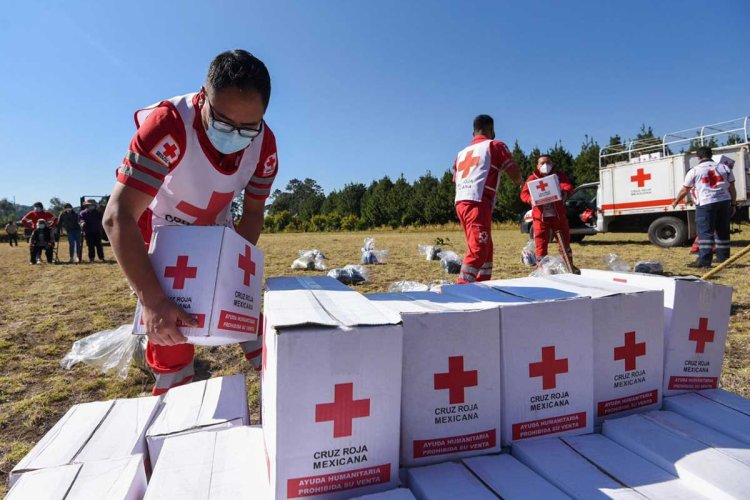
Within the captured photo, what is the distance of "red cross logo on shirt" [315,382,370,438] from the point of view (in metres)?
0.89

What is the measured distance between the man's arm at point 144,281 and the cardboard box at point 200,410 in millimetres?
263

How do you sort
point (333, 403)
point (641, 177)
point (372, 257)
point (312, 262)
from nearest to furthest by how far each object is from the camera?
point (333, 403) < point (312, 262) < point (372, 257) < point (641, 177)

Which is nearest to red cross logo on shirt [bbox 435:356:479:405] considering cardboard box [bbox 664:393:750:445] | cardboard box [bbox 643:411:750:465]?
cardboard box [bbox 643:411:750:465]

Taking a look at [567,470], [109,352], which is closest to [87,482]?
[567,470]

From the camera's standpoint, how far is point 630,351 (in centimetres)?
130

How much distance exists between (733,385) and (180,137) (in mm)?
2863

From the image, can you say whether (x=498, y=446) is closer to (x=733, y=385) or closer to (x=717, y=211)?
(x=733, y=385)

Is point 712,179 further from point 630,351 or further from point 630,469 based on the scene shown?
point 630,469

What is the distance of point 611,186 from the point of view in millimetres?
10734

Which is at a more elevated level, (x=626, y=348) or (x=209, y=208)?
(x=209, y=208)

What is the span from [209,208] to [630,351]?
1.58 meters

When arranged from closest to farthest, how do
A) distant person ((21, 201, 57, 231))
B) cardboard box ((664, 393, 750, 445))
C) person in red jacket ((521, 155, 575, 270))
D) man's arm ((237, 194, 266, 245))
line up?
cardboard box ((664, 393, 750, 445)), man's arm ((237, 194, 266, 245)), person in red jacket ((521, 155, 575, 270)), distant person ((21, 201, 57, 231))

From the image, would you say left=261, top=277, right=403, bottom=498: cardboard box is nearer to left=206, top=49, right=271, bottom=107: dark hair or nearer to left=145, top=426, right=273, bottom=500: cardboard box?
left=145, top=426, right=273, bottom=500: cardboard box

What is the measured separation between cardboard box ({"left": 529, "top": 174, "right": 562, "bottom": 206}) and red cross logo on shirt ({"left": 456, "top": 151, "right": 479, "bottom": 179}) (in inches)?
57.6
